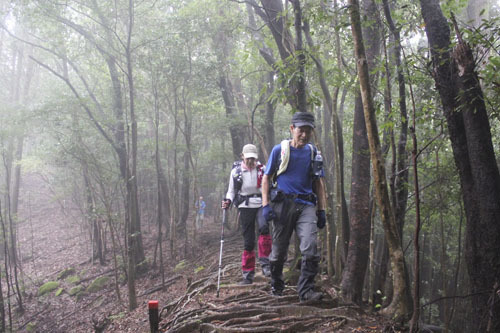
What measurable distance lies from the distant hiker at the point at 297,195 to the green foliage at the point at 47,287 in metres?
13.4

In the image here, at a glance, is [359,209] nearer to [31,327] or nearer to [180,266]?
[180,266]

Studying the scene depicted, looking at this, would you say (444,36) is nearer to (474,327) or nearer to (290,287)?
(474,327)

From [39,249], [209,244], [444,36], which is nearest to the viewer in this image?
[444,36]

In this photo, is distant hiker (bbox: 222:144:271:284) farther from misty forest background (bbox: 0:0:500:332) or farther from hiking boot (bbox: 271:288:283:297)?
misty forest background (bbox: 0:0:500:332)

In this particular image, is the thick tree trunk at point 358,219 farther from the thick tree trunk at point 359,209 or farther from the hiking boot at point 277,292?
the hiking boot at point 277,292

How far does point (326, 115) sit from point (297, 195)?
13427mm

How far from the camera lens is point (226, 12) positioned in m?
13.0

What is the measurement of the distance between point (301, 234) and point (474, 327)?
208 cm

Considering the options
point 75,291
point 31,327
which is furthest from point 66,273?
point 31,327

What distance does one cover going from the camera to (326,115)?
17172 mm

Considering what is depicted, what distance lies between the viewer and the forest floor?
4.20 meters

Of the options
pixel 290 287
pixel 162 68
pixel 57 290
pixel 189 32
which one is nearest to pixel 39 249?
pixel 57 290

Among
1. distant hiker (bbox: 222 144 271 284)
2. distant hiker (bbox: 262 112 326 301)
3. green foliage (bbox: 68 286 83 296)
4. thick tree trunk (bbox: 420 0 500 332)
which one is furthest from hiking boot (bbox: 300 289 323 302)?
green foliage (bbox: 68 286 83 296)

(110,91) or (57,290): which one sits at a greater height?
(110,91)
